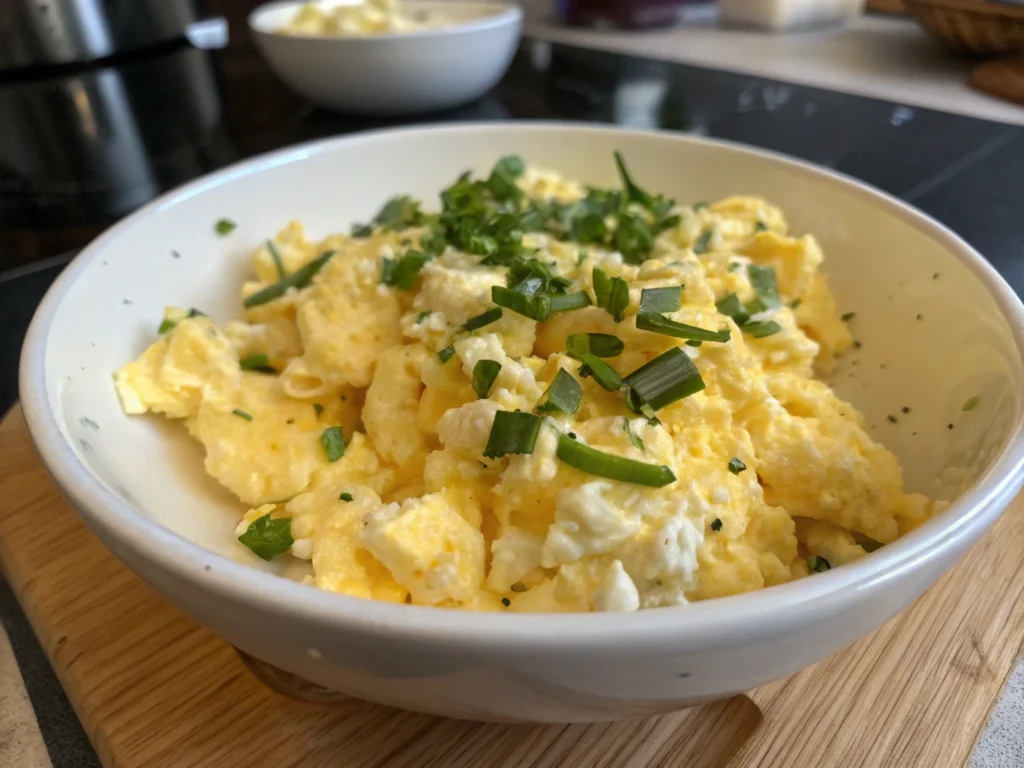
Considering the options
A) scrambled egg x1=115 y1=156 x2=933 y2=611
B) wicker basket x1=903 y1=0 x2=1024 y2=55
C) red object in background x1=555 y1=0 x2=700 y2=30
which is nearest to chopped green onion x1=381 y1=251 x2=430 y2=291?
scrambled egg x1=115 y1=156 x2=933 y2=611

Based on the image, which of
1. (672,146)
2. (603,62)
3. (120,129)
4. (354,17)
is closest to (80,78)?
(120,129)

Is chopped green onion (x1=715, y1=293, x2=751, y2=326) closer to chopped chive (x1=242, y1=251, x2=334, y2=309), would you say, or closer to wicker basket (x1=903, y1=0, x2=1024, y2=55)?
chopped chive (x1=242, y1=251, x2=334, y2=309)

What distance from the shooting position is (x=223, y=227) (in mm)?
1262

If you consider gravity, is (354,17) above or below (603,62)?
above

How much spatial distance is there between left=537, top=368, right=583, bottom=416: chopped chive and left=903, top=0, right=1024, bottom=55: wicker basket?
2087mm

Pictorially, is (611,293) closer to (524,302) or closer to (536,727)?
(524,302)

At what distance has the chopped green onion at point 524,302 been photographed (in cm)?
90

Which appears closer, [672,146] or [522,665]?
[522,665]

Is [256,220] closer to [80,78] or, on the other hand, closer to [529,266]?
[529,266]

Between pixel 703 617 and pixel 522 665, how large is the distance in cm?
13

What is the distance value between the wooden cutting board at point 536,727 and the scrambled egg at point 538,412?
0.11 metres

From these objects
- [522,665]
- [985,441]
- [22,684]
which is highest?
[522,665]

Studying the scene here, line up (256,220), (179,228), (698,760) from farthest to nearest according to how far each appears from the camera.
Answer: (256,220) → (179,228) → (698,760)

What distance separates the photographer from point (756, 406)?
89 centimetres
